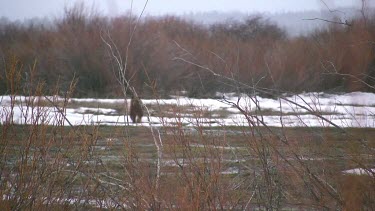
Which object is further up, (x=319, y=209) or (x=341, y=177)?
(x=341, y=177)

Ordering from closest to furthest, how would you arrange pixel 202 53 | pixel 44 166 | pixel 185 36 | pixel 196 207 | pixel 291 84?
pixel 196 207
pixel 44 166
pixel 291 84
pixel 202 53
pixel 185 36

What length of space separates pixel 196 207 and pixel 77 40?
22.2m

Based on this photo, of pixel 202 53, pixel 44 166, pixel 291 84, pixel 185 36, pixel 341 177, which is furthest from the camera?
pixel 185 36

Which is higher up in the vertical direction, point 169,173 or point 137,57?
point 137,57

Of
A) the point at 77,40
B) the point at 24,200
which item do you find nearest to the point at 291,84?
the point at 77,40

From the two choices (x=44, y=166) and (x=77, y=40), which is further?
(x=77, y=40)

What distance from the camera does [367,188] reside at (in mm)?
3688

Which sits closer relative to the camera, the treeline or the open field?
the open field

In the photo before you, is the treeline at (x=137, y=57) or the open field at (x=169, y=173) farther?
the treeline at (x=137, y=57)

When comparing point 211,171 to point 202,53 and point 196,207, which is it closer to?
point 196,207

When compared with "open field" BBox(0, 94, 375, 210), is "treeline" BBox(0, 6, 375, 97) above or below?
above

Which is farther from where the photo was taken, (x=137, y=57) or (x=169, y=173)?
(x=137, y=57)

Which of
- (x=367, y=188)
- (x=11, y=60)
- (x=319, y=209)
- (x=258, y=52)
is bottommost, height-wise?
(x=319, y=209)

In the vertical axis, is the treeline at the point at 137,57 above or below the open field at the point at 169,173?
above
